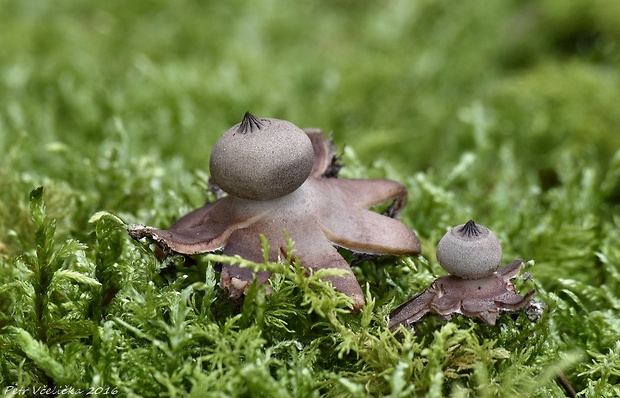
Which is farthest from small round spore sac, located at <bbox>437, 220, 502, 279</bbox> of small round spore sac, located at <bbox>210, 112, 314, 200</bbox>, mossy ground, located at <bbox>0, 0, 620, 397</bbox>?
small round spore sac, located at <bbox>210, 112, 314, 200</bbox>

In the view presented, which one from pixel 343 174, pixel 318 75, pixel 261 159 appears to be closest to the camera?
pixel 261 159

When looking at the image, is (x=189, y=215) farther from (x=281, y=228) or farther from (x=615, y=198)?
(x=615, y=198)

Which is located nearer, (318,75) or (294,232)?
(294,232)

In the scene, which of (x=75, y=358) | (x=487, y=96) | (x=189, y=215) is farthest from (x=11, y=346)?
(x=487, y=96)

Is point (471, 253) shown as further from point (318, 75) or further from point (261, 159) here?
point (318, 75)

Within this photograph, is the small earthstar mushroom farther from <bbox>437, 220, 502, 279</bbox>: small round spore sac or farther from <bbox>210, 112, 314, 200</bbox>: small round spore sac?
<bbox>210, 112, 314, 200</bbox>: small round spore sac

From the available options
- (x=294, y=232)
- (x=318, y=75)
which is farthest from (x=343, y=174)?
(x=318, y=75)
